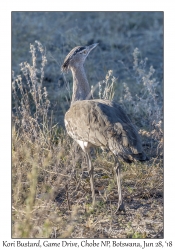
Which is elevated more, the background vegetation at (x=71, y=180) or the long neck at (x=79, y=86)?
the long neck at (x=79, y=86)

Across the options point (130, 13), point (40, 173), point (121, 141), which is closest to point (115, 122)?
point (121, 141)

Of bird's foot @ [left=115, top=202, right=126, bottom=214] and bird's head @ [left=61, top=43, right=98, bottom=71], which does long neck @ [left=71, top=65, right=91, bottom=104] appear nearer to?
bird's head @ [left=61, top=43, right=98, bottom=71]

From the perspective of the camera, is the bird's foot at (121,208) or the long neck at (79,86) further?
the long neck at (79,86)

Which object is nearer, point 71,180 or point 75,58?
point 71,180

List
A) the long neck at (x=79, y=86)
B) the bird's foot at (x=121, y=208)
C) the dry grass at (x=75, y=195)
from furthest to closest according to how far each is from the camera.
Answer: the long neck at (x=79, y=86) < the bird's foot at (x=121, y=208) < the dry grass at (x=75, y=195)

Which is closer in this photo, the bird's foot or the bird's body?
the bird's body

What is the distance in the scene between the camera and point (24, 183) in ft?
15.9

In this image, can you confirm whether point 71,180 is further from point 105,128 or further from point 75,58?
point 75,58

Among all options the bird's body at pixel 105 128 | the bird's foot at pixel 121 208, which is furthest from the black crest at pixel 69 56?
the bird's foot at pixel 121 208

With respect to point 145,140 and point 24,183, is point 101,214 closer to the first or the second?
point 24,183

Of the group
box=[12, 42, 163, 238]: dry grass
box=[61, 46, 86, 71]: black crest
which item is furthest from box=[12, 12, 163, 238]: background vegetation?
box=[61, 46, 86, 71]: black crest

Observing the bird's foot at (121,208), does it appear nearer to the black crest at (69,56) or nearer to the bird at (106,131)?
the bird at (106,131)

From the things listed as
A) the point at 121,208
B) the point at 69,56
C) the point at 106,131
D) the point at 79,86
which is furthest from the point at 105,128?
the point at 69,56
